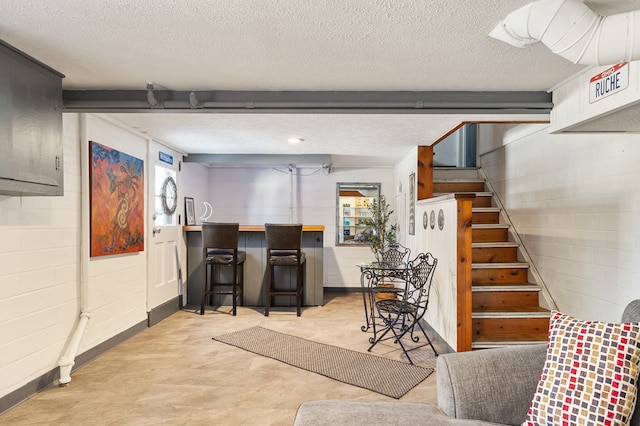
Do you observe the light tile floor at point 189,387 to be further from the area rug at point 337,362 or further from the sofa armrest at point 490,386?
the sofa armrest at point 490,386

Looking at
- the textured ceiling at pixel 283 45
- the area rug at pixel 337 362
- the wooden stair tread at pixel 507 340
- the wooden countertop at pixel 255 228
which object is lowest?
the area rug at pixel 337 362

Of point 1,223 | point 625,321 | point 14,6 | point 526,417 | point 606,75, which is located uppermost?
point 14,6

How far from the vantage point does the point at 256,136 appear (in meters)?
4.24

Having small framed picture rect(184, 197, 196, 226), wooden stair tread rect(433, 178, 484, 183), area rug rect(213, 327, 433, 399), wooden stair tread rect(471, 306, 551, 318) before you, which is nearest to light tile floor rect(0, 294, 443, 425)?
area rug rect(213, 327, 433, 399)

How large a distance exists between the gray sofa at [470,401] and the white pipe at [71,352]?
2.21m

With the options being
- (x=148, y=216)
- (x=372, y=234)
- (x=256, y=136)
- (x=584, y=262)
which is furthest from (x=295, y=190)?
(x=584, y=262)

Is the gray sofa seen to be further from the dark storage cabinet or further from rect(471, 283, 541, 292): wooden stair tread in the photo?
rect(471, 283, 541, 292): wooden stair tread

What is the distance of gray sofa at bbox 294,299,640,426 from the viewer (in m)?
1.41

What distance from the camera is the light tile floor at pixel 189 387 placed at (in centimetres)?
231

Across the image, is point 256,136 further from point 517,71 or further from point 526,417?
point 526,417

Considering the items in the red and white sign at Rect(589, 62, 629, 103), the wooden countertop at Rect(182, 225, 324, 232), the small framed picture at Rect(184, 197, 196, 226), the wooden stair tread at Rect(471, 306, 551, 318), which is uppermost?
the red and white sign at Rect(589, 62, 629, 103)

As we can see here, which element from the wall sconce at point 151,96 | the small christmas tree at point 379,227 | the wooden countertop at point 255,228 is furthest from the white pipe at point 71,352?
the small christmas tree at point 379,227

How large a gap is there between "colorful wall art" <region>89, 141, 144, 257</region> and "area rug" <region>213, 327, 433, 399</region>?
1378 mm

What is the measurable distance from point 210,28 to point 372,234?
15.1 feet
